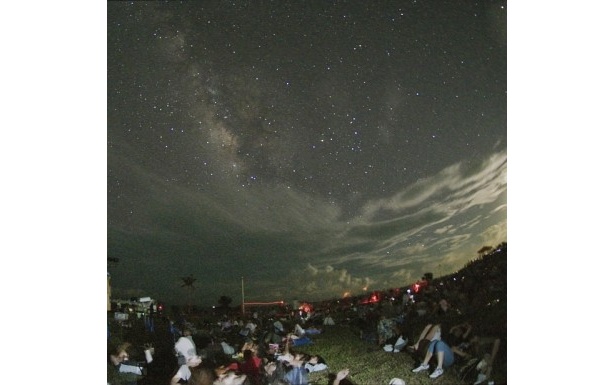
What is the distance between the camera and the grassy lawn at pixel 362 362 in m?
4.10

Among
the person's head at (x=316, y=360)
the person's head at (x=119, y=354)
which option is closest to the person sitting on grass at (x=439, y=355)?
the person's head at (x=316, y=360)

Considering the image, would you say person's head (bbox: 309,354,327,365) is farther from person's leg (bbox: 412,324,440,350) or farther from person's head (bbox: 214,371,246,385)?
person's leg (bbox: 412,324,440,350)

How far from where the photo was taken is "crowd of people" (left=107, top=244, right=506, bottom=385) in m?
4.02

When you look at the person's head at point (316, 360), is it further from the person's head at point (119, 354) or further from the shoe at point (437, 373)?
the person's head at point (119, 354)

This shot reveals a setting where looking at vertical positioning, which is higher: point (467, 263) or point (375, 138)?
point (375, 138)

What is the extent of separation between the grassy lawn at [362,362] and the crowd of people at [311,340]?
0.03 m

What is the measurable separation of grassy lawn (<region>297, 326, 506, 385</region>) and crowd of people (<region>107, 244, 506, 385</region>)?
0.10 feet

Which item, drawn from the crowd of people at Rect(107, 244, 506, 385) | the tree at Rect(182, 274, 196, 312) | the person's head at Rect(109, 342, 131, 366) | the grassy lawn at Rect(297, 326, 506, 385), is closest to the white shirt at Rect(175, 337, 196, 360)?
the crowd of people at Rect(107, 244, 506, 385)
